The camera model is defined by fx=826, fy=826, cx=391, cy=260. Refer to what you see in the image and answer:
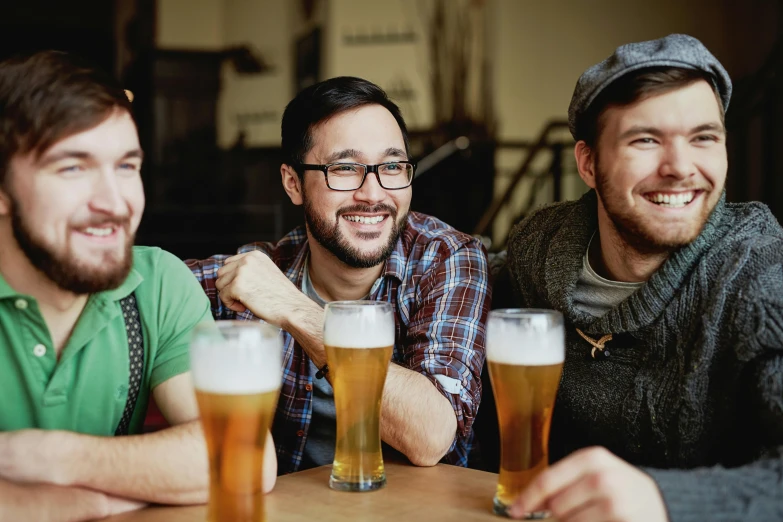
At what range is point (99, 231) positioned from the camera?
1368 millimetres

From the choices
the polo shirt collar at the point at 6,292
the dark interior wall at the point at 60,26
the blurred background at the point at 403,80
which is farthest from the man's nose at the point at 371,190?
the dark interior wall at the point at 60,26

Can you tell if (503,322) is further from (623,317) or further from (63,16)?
(63,16)

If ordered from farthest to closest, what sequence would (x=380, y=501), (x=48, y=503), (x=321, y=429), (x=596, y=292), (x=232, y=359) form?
(x=321, y=429) → (x=596, y=292) → (x=380, y=501) → (x=48, y=503) → (x=232, y=359)

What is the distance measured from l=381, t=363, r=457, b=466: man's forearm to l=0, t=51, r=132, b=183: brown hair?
0.80 metres

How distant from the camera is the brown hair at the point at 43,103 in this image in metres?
1.34

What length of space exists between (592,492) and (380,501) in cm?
36

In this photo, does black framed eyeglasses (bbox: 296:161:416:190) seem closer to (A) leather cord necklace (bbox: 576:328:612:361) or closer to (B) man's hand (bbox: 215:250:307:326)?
(B) man's hand (bbox: 215:250:307:326)

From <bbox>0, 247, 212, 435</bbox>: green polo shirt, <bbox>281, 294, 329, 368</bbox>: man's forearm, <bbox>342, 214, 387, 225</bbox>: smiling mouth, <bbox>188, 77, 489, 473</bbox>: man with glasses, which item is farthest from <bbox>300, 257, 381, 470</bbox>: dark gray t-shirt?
<bbox>0, 247, 212, 435</bbox>: green polo shirt

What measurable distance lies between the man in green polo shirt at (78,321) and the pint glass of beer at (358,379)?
0.45 feet

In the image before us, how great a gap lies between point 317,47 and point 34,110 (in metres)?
6.59

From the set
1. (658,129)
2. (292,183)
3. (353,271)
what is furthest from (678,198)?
(292,183)

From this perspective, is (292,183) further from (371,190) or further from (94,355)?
(94,355)

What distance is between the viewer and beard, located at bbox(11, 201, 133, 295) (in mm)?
1364

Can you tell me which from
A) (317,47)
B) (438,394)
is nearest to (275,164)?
(317,47)
